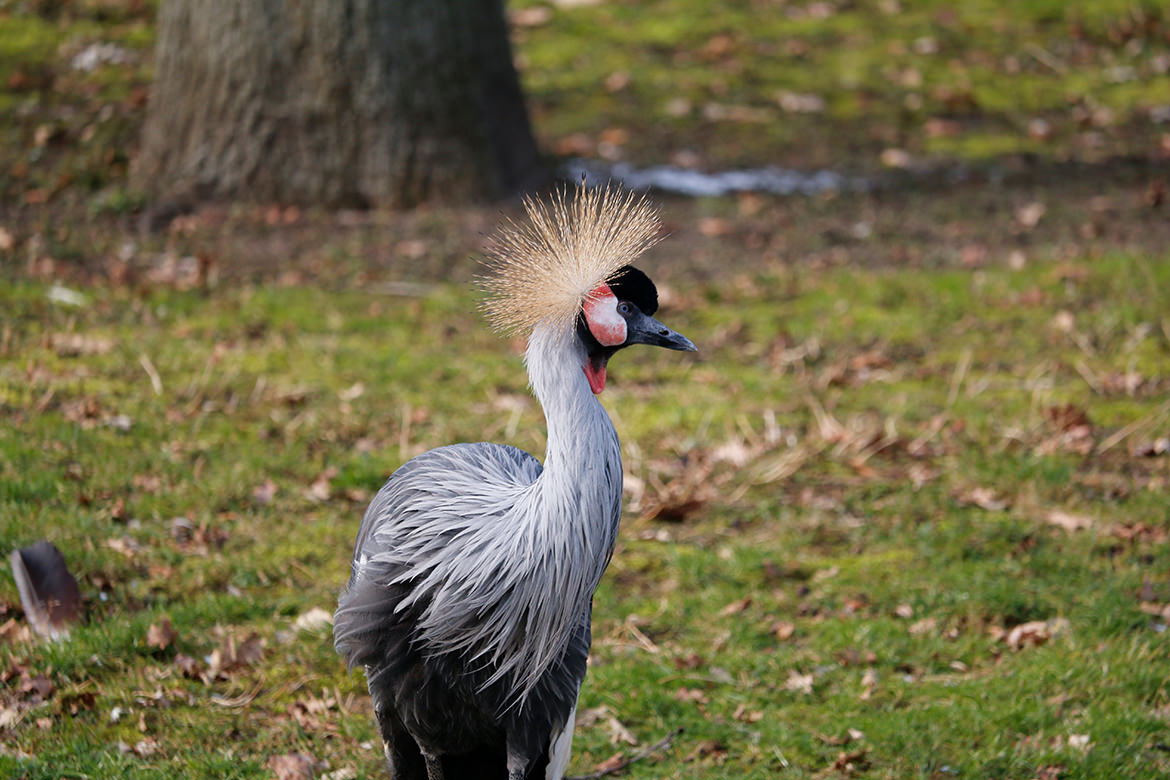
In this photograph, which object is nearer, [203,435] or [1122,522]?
[1122,522]

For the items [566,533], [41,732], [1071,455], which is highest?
[566,533]

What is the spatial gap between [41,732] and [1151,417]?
18.3ft

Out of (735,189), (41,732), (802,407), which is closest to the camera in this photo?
(41,732)

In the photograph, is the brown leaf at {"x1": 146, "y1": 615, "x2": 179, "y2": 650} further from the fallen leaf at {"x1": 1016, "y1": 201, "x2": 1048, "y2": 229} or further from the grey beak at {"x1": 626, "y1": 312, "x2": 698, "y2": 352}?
the fallen leaf at {"x1": 1016, "y1": 201, "x2": 1048, "y2": 229}

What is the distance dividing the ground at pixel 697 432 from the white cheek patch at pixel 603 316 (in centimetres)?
175

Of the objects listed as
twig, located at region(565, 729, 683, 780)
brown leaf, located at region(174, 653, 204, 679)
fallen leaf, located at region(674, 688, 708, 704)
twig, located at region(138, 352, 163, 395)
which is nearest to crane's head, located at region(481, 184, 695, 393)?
twig, located at region(565, 729, 683, 780)

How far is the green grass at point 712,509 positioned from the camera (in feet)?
14.4

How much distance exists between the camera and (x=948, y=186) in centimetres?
1061

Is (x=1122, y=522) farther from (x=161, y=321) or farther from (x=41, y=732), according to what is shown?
(x=161, y=321)

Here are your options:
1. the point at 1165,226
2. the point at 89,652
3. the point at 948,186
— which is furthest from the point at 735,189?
the point at 89,652

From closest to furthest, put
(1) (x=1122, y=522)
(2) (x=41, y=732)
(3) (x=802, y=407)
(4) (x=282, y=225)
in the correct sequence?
(2) (x=41, y=732) → (1) (x=1122, y=522) → (3) (x=802, y=407) → (4) (x=282, y=225)

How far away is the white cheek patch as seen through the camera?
3.38 meters

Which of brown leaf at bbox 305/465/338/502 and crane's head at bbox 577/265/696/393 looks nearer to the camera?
crane's head at bbox 577/265/696/393

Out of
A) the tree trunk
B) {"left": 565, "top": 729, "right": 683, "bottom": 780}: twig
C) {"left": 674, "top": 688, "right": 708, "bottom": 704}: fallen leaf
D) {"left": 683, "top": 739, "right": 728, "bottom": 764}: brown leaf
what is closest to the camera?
{"left": 565, "top": 729, "right": 683, "bottom": 780}: twig
